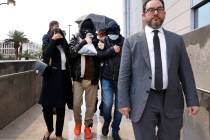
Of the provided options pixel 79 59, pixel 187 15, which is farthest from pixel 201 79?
pixel 187 15

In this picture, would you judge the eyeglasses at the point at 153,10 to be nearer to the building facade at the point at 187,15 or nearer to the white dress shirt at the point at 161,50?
the white dress shirt at the point at 161,50

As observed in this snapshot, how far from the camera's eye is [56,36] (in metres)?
7.07

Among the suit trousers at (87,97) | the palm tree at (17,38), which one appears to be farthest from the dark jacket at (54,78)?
the palm tree at (17,38)

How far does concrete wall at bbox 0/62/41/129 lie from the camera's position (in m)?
8.48

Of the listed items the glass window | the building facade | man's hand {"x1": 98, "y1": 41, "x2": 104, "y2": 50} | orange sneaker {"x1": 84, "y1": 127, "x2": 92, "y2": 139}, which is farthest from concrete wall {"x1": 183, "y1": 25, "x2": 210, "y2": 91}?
the glass window

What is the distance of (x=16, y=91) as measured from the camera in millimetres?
9562

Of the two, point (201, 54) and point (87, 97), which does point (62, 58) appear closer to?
point (87, 97)

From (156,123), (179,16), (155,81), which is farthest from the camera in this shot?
(179,16)

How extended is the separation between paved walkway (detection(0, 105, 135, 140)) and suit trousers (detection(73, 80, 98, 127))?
13.0 inches

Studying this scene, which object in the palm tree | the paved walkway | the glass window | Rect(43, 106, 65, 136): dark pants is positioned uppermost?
the palm tree

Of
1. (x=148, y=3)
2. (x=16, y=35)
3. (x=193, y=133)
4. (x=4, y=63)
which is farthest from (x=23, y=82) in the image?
(x=16, y=35)

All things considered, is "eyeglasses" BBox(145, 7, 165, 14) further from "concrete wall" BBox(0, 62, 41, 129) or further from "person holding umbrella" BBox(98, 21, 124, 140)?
"concrete wall" BBox(0, 62, 41, 129)

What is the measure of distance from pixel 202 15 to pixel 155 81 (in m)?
11.9

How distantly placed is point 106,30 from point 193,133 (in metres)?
2.63
